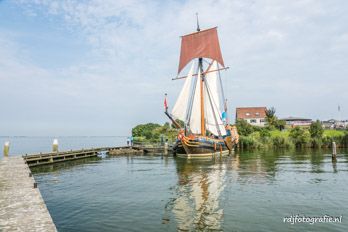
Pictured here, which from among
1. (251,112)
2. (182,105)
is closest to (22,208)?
(182,105)

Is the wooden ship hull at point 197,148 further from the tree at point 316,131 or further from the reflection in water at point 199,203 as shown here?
the tree at point 316,131

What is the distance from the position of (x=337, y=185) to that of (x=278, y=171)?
26.0 ft

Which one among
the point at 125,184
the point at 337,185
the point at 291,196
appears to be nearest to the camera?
the point at 291,196

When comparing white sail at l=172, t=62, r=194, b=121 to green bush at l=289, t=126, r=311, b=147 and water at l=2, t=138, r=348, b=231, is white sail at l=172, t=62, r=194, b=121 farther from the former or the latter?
green bush at l=289, t=126, r=311, b=147

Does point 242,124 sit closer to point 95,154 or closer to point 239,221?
point 95,154

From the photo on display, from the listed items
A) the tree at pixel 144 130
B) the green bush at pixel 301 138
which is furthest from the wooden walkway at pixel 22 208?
the tree at pixel 144 130

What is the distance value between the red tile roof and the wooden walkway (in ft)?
302

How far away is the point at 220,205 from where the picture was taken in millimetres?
16438

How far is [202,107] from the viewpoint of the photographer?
5253cm

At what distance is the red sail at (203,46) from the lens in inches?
2322

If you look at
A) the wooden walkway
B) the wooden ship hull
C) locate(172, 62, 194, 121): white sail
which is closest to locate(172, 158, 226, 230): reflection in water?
the wooden walkway

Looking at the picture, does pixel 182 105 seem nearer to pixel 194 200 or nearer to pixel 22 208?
pixel 194 200

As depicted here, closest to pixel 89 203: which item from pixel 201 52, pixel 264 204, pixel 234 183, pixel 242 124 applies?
pixel 264 204

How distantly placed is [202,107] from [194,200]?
118 feet
